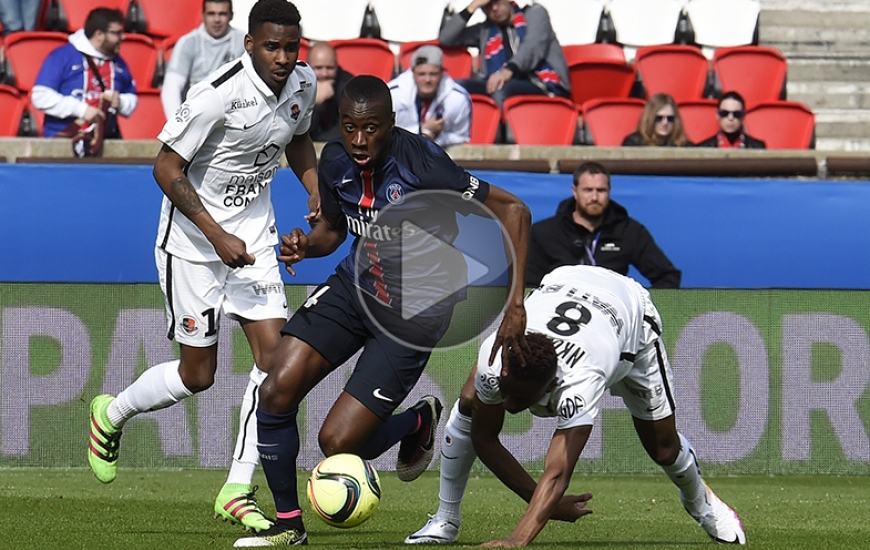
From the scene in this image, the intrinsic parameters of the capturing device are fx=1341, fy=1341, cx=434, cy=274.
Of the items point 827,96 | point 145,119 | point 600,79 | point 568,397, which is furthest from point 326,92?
point 827,96

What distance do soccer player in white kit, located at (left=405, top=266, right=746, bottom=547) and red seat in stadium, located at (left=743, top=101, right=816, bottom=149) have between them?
8.48 meters

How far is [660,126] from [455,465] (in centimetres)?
720

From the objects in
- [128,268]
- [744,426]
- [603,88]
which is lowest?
[744,426]

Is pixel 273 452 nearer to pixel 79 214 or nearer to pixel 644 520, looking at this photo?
→ pixel 644 520

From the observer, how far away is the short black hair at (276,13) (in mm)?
6766

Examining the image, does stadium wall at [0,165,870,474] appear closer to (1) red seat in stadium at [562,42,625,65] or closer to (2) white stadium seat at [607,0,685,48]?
(1) red seat in stadium at [562,42,625,65]

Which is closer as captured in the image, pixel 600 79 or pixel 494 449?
pixel 494 449

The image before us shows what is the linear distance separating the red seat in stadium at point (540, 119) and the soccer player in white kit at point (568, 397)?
7222mm

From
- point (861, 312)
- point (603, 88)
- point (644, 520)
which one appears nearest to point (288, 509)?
point (644, 520)

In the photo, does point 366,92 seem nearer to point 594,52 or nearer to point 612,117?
point 612,117

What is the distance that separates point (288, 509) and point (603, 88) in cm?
1026

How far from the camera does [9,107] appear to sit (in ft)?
43.8

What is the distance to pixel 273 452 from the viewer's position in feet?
20.7

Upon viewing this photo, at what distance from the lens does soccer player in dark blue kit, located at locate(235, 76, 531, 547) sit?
6137 millimetres
